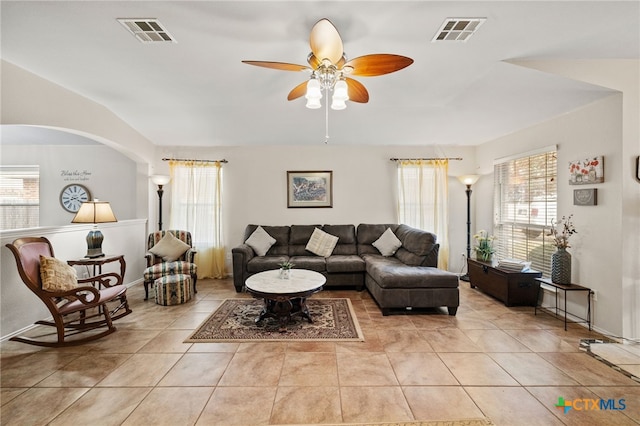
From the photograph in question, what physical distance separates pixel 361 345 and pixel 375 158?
3.69m

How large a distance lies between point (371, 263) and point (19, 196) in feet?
22.1

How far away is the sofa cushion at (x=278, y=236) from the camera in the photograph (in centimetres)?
512

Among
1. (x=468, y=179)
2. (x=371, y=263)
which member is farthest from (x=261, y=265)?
(x=468, y=179)

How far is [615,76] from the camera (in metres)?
2.82

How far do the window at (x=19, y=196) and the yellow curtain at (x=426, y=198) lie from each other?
7.02m

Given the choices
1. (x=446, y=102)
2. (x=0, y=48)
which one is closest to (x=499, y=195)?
(x=446, y=102)

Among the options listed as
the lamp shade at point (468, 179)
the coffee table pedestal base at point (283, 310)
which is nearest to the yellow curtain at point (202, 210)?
the coffee table pedestal base at point (283, 310)

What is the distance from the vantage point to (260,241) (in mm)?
4969

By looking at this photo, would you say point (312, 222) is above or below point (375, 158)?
below

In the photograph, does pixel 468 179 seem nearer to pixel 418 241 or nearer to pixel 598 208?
pixel 418 241

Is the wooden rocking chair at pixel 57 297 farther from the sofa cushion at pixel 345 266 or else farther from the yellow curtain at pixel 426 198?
the yellow curtain at pixel 426 198

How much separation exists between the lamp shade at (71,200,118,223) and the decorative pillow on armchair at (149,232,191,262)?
35.9 inches

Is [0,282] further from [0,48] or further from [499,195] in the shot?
[499,195]

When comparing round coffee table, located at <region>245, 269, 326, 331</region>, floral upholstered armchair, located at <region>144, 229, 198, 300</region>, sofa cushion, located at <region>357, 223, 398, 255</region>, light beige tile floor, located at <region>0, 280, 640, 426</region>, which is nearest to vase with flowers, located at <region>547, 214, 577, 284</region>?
light beige tile floor, located at <region>0, 280, 640, 426</region>
